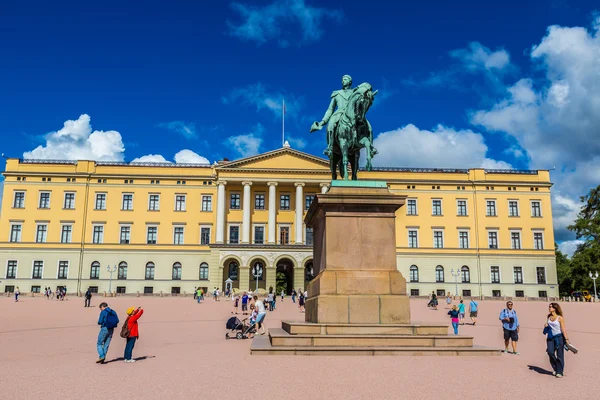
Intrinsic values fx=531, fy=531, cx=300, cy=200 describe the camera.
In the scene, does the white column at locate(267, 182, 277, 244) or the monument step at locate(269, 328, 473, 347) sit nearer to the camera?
the monument step at locate(269, 328, 473, 347)

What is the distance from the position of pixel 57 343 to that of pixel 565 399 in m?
11.7

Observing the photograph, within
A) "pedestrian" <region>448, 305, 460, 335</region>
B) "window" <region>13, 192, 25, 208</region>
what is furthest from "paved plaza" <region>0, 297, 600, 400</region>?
"window" <region>13, 192, 25, 208</region>

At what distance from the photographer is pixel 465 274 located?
58.0m

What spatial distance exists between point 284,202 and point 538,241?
28.5m

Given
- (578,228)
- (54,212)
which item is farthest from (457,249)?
(54,212)

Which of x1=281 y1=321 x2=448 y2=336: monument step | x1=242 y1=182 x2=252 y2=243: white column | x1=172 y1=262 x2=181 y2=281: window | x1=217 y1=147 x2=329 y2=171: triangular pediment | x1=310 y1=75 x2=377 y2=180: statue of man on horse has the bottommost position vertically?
x1=281 y1=321 x2=448 y2=336: monument step

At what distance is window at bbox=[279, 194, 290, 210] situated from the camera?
195ft

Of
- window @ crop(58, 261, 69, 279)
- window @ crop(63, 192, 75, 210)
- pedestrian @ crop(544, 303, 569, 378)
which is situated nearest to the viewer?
pedestrian @ crop(544, 303, 569, 378)

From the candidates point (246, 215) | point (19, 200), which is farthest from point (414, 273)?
point (19, 200)

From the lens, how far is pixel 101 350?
9.71 m

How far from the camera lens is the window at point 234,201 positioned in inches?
2314

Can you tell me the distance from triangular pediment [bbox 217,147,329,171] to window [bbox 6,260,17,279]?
2334 cm

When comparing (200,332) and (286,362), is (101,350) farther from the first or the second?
(200,332)

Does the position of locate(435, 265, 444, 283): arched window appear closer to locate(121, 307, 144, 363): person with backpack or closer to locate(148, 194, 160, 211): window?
locate(148, 194, 160, 211): window
